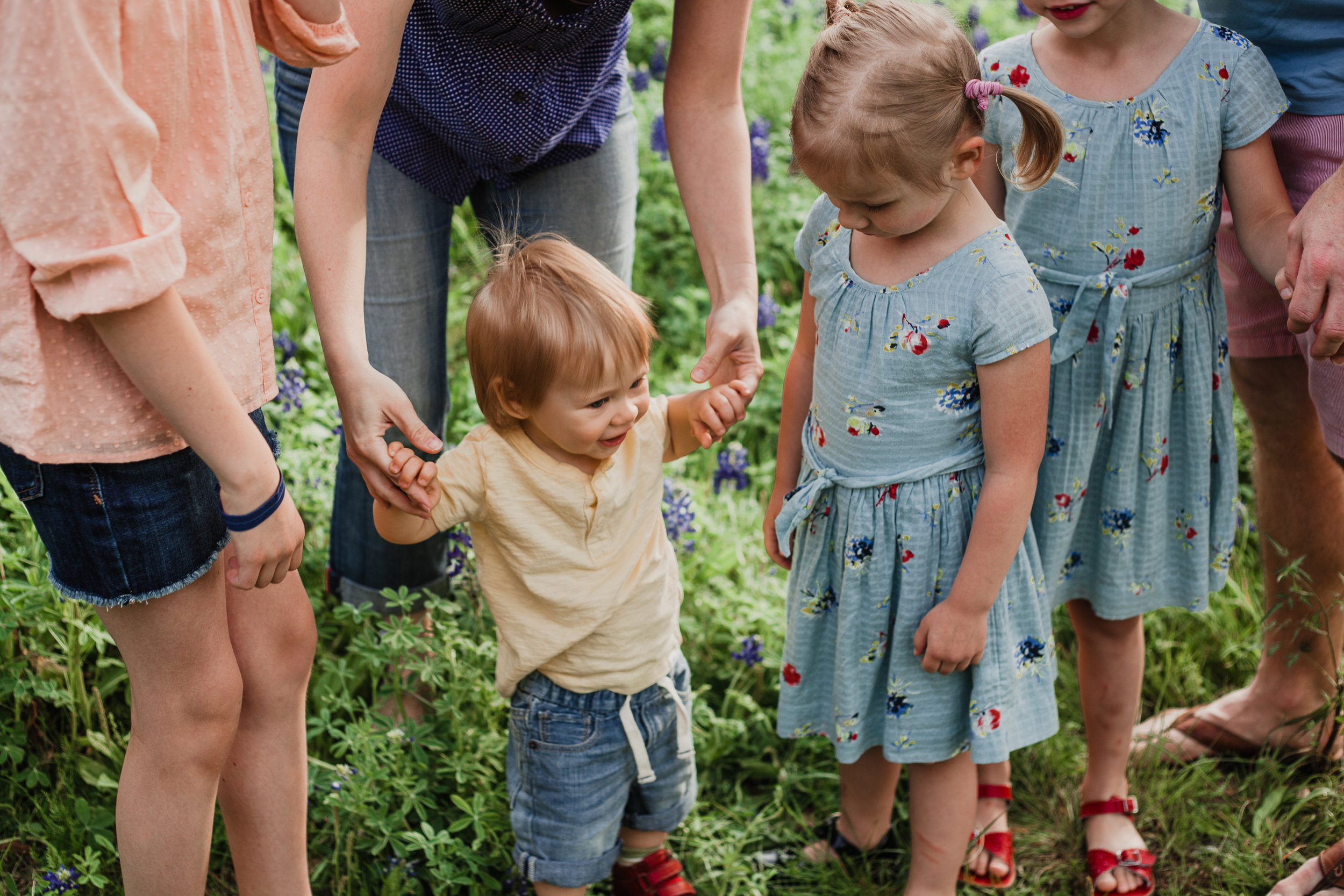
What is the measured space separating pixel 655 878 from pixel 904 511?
87 cm

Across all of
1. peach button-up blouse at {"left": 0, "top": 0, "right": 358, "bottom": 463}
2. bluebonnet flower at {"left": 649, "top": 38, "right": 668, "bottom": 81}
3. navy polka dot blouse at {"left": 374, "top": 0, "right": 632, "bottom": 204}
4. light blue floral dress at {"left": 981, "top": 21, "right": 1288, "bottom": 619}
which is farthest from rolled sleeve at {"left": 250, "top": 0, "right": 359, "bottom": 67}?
bluebonnet flower at {"left": 649, "top": 38, "right": 668, "bottom": 81}

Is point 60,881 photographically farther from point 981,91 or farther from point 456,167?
point 981,91

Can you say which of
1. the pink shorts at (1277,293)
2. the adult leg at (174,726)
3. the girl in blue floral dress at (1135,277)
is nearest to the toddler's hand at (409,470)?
the adult leg at (174,726)

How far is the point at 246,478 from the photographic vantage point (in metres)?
1.38

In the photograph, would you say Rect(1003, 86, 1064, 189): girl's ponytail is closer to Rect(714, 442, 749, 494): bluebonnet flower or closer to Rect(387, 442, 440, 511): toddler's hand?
Rect(387, 442, 440, 511): toddler's hand

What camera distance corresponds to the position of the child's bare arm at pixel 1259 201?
1852mm

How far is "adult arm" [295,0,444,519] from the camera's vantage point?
1.66 meters

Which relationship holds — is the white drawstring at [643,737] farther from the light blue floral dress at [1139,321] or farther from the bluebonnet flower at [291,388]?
the bluebonnet flower at [291,388]

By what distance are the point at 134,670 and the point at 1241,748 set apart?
2221 mm

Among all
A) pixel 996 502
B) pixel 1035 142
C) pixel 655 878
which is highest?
pixel 1035 142

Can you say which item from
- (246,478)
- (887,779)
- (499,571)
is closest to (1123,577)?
(887,779)

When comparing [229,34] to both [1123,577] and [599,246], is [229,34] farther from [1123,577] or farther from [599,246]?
[1123,577]

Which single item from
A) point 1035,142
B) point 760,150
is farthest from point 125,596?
point 760,150

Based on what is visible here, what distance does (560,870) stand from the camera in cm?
192
